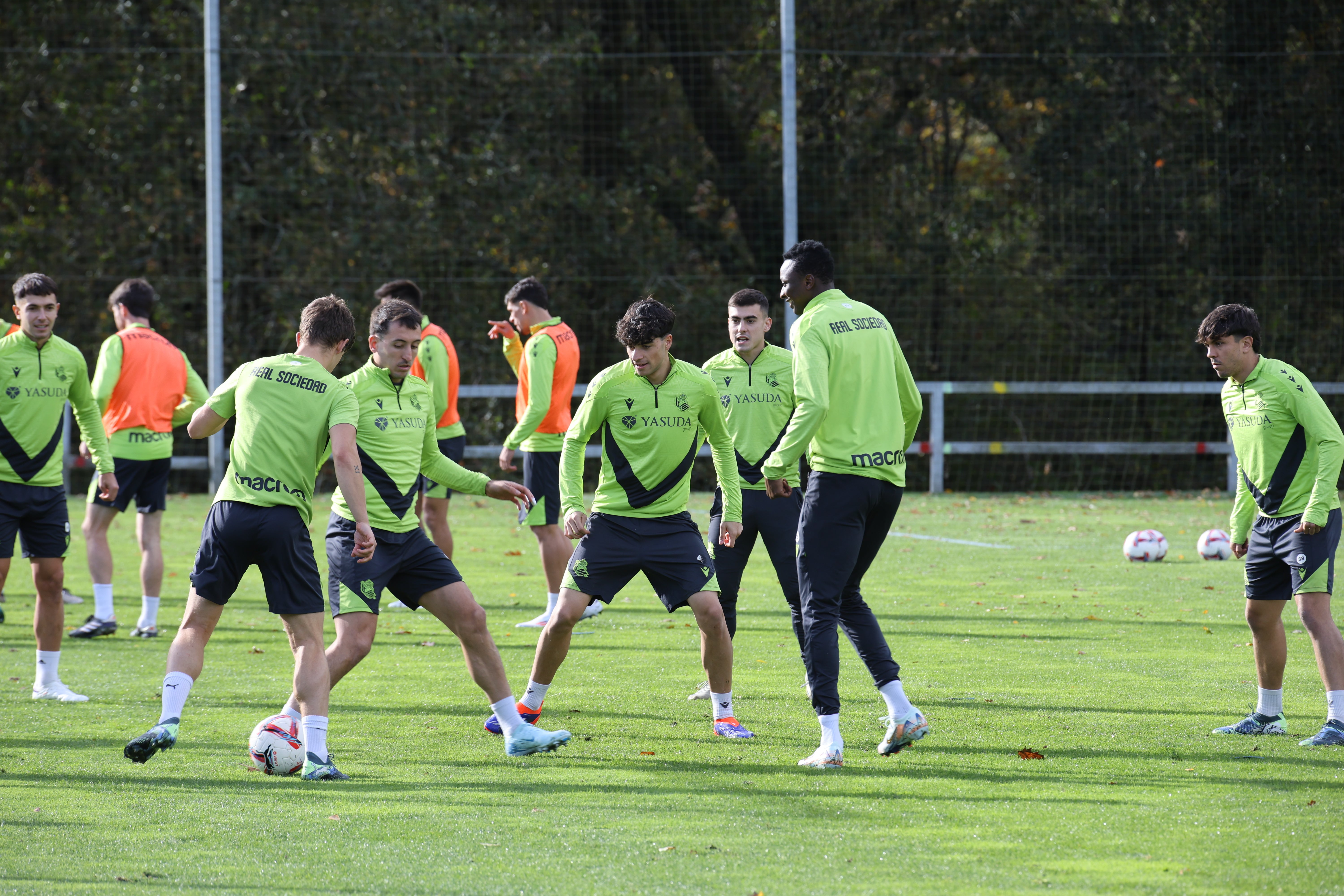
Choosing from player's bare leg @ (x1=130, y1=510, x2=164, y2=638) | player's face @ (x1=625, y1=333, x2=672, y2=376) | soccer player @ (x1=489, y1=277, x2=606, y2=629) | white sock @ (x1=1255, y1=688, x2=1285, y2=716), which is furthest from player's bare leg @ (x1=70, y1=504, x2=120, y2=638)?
white sock @ (x1=1255, y1=688, x2=1285, y2=716)

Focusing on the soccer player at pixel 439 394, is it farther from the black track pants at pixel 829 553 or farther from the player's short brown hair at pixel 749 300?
the black track pants at pixel 829 553

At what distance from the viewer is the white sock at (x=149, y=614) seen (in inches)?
361

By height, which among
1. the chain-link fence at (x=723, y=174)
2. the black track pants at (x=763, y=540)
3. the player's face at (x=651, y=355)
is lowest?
the black track pants at (x=763, y=540)

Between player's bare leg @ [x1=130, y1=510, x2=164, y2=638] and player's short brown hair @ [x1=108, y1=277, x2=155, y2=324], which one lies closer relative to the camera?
player's bare leg @ [x1=130, y1=510, x2=164, y2=638]

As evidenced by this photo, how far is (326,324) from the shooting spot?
570 cm

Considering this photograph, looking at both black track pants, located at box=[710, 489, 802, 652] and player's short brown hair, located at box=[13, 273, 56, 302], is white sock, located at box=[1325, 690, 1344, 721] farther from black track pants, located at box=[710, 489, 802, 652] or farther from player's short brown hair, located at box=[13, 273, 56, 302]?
player's short brown hair, located at box=[13, 273, 56, 302]

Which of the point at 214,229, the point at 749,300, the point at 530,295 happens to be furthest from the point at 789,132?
the point at 749,300

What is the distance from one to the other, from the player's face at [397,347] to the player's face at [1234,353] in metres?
3.38

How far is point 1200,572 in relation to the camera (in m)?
11.4

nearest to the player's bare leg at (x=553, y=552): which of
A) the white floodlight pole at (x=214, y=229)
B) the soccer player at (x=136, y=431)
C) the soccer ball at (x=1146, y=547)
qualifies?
the soccer player at (x=136, y=431)

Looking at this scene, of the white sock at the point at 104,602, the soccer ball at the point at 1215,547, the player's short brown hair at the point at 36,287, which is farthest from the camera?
the soccer ball at the point at 1215,547

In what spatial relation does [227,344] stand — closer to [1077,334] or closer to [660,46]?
[660,46]

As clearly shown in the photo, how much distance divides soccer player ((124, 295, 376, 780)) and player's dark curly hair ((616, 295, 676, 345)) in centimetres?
116

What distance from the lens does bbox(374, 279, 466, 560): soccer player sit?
993cm
